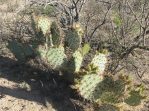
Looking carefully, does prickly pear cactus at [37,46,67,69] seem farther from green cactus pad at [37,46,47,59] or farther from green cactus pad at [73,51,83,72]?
green cactus pad at [73,51,83,72]

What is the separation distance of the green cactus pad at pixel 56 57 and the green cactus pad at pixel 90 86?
0.62 m

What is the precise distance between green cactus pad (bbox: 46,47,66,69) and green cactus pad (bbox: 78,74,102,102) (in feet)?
2.02

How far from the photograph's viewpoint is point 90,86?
563cm

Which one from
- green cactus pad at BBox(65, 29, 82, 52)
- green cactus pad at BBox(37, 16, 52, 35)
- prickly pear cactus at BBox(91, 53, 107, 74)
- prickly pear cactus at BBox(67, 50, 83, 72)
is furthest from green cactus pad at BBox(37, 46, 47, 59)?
prickly pear cactus at BBox(91, 53, 107, 74)

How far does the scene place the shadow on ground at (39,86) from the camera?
604 cm

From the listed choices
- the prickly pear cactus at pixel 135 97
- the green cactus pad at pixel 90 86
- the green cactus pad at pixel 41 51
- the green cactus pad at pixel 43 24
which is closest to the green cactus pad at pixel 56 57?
the green cactus pad at pixel 41 51

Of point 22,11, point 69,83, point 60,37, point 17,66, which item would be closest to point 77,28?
point 60,37

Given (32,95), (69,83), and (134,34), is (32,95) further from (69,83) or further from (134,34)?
(134,34)

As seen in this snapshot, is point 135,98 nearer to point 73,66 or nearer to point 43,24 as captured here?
point 73,66

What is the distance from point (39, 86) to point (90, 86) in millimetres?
1045

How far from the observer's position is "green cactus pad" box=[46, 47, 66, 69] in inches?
240

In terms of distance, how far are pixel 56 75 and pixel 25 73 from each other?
1.62 ft

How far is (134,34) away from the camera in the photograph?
7.96 metres

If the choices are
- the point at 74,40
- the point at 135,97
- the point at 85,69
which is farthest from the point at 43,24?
the point at 135,97
